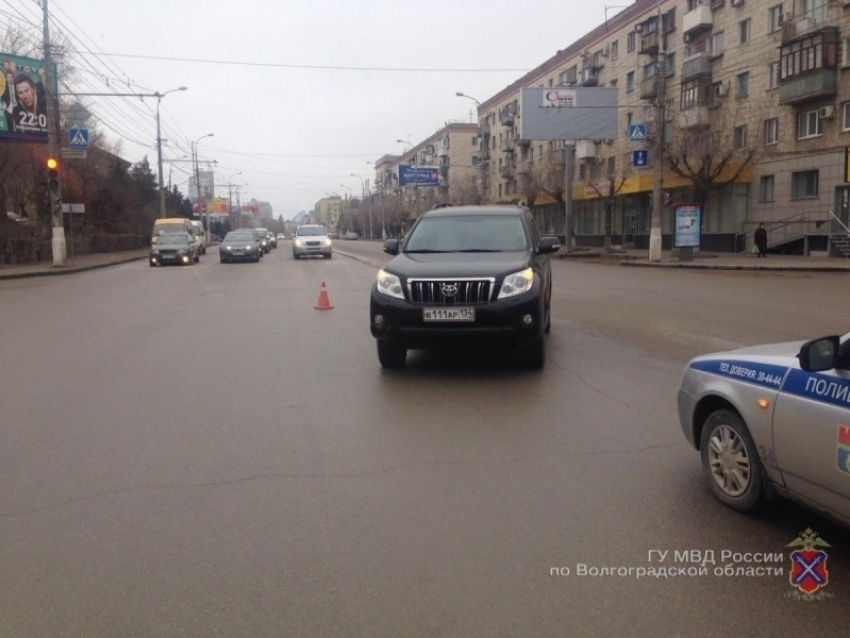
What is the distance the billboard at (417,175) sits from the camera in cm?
6819

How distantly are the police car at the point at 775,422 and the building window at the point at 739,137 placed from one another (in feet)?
123

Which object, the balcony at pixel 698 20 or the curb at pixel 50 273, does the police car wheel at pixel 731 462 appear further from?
the balcony at pixel 698 20

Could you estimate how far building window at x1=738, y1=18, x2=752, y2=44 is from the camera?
38562 mm

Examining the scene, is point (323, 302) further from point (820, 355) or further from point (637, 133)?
point (637, 133)

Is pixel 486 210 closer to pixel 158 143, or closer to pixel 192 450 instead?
pixel 192 450

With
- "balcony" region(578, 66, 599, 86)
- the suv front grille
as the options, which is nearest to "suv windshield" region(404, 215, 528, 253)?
the suv front grille

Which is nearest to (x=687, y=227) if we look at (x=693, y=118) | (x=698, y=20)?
(x=693, y=118)

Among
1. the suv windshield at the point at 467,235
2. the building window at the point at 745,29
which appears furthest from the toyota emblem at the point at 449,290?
the building window at the point at 745,29

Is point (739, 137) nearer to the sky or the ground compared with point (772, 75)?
nearer to the ground

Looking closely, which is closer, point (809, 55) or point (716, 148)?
point (809, 55)

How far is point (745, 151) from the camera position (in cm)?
3731

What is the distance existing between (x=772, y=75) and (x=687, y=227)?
1111 cm

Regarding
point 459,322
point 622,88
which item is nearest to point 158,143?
point 622,88

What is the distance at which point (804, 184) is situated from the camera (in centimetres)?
3525
